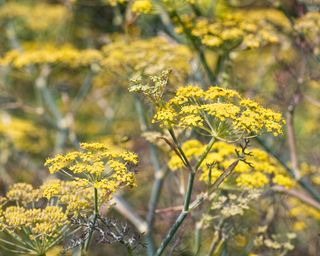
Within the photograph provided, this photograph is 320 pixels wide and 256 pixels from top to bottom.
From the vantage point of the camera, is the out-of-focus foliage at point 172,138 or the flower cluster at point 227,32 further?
the flower cluster at point 227,32

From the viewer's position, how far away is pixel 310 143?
12172mm

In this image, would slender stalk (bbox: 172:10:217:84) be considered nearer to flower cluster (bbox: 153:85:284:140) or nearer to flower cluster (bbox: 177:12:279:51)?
flower cluster (bbox: 177:12:279:51)

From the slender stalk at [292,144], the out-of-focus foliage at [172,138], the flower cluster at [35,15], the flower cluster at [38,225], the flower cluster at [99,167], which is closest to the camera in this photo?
the flower cluster at [99,167]

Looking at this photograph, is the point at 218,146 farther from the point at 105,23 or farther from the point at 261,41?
the point at 105,23

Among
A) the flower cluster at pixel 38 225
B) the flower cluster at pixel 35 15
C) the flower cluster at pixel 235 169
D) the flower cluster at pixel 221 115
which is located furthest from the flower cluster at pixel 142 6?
the flower cluster at pixel 35 15

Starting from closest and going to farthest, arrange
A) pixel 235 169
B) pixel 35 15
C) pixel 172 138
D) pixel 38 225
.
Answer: pixel 38 225, pixel 172 138, pixel 235 169, pixel 35 15

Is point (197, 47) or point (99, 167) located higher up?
point (99, 167)

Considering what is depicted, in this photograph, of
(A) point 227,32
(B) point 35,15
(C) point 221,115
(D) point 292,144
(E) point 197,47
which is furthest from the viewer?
(B) point 35,15

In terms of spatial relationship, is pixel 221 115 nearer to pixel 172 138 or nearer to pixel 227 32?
pixel 172 138

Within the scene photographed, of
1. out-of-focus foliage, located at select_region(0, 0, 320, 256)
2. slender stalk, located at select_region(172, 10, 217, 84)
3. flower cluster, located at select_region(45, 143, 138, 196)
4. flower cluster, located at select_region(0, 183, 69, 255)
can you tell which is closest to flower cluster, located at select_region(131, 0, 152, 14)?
out-of-focus foliage, located at select_region(0, 0, 320, 256)

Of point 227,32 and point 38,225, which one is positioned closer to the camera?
point 38,225

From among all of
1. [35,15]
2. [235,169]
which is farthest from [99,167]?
[35,15]

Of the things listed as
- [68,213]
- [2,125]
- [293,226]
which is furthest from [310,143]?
[68,213]

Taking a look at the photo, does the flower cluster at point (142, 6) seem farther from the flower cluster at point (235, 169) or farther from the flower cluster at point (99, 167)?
the flower cluster at point (99, 167)
